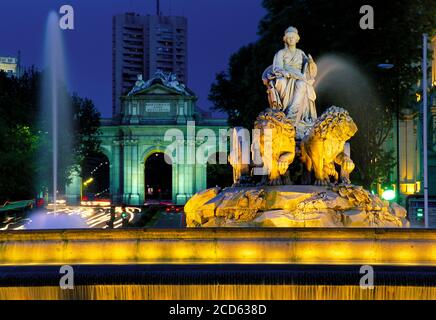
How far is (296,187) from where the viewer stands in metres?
19.2

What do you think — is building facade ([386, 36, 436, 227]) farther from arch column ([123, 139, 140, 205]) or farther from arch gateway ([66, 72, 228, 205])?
arch column ([123, 139, 140, 205])

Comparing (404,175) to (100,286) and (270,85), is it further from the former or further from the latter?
(100,286)

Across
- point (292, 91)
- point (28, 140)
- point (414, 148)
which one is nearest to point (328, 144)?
point (292, 91)

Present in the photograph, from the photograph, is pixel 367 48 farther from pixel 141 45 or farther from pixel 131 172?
pixel 141 45

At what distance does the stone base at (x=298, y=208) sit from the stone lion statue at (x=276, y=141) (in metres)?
0.66

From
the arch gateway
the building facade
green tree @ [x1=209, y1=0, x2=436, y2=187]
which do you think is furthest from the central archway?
green tree @ [x1=209, y1=0, x2=436, y2=187]

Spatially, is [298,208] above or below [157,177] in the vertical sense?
above

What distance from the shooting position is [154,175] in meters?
111

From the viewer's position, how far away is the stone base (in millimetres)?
18688

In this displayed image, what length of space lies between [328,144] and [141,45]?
176583 millimetres

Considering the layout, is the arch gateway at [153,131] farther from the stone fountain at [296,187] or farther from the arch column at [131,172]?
the stone fountain at [296,187]

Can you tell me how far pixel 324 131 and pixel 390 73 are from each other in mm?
16697

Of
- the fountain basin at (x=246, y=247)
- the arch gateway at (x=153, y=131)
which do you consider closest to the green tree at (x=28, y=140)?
the arch gateway at (x=153, y=131)
